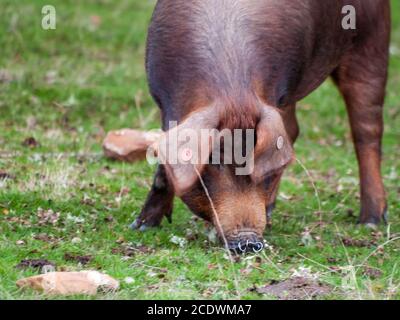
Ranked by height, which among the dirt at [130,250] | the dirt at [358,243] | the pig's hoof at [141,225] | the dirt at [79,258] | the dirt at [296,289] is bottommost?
the dirt at [358,243]

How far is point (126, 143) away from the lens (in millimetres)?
8492

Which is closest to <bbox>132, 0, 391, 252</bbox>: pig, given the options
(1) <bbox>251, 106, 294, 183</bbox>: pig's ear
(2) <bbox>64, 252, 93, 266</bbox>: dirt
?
(1) <bbox>251, 106, 294, 183</bbox>: pig's ear

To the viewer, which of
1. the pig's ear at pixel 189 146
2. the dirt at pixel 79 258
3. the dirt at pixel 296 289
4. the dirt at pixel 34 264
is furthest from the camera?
the dirt at pixel 79 258

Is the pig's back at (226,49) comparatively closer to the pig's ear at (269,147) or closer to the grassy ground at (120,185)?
the pig's ear at (269,147)

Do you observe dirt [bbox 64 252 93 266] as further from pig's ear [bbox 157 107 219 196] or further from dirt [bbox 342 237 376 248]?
dirt [bbox 342 237 376 248]

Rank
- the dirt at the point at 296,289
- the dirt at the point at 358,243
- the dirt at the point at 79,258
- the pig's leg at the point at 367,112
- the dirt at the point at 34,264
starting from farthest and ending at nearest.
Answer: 1. the pig's leg at the point at 367,112
2. the dirt at the point at 358,243
3. the dirt at the point at 79,258
4. the dirt at the point at 34,264
5. the dirt at the point at 296,289

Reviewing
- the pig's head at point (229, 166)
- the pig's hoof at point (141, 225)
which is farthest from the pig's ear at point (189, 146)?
the pig's hoof at point (141, 225)

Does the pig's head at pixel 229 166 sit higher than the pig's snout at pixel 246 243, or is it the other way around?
the pig's head at pixel 229 166

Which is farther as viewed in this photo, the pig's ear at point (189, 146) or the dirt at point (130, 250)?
the dirt at point (130, 250)

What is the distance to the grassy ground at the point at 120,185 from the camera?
5.59 m

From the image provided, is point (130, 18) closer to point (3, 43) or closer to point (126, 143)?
point (3, 43)

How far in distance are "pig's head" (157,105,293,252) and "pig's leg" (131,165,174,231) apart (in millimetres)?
1065

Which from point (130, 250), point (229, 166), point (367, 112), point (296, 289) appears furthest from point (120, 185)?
point (296, 289)
